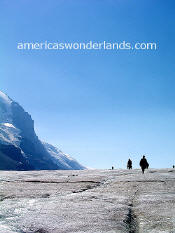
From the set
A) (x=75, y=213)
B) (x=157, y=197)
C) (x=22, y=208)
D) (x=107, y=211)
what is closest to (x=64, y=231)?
(x=75, y=213)

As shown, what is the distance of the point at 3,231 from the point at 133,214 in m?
2.93

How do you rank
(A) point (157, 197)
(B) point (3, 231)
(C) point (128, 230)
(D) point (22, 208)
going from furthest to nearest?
1. (A) point (157, 197)
2. (D) point (22, 208)
3. (C) point (128, 230)
4. (B) point (3, 231)

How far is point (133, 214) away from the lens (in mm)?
6109

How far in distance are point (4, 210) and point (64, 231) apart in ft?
7.42

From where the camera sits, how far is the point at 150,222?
5.31 metres

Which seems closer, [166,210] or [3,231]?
[3,231]

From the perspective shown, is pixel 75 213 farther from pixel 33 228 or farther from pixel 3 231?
pixel 3 231

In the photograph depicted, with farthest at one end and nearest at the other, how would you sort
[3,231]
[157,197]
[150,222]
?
[157,197] → [150,222] → [3,231]

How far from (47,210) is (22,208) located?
73cm

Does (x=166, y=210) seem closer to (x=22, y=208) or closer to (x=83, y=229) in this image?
(x=83, y=229)

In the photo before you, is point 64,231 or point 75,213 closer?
point 64,231

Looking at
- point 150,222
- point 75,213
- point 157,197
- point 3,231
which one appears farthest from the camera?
point 157,197

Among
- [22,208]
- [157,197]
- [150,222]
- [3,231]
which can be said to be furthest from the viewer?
[157,197]

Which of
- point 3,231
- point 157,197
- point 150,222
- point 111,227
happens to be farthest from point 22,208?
point 157,197
